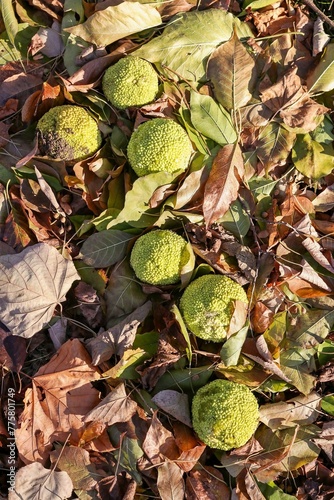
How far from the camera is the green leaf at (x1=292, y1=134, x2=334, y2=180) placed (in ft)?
8.34

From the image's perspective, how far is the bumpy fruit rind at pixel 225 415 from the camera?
217cm

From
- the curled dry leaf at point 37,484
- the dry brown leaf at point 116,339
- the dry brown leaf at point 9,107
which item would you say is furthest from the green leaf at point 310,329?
the dry brown leaf at point 9,107

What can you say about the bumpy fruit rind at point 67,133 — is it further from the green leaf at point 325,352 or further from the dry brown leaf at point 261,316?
the green leaf at point 325,352

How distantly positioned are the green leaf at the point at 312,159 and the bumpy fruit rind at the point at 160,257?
79cm

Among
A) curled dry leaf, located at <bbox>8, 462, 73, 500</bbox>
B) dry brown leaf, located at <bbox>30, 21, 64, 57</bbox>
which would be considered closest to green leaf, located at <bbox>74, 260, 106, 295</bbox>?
curled dry leaf, located at <bbox>8, 462, 73, 500</bbox>

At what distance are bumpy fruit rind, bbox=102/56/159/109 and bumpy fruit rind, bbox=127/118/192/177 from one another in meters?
0.14

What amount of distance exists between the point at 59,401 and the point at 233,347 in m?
0.88

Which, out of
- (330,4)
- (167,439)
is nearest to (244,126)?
(330,4)

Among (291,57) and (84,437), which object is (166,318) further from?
(291,57)

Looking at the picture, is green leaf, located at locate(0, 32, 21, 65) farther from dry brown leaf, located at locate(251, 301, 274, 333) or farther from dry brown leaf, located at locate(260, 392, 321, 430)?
dry brown leaf, located at locate(260, 392, 321, 430)

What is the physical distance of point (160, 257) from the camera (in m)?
2.24

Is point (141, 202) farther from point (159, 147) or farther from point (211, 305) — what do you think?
point (211, 305)

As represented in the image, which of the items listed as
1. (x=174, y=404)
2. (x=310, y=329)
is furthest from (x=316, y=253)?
(x=174, y=404)

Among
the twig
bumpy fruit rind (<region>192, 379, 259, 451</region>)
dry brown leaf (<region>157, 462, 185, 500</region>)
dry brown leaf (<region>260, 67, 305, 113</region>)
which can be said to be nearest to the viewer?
bumpy fruit rind (<region>192, 379, 259, 451</region>)
